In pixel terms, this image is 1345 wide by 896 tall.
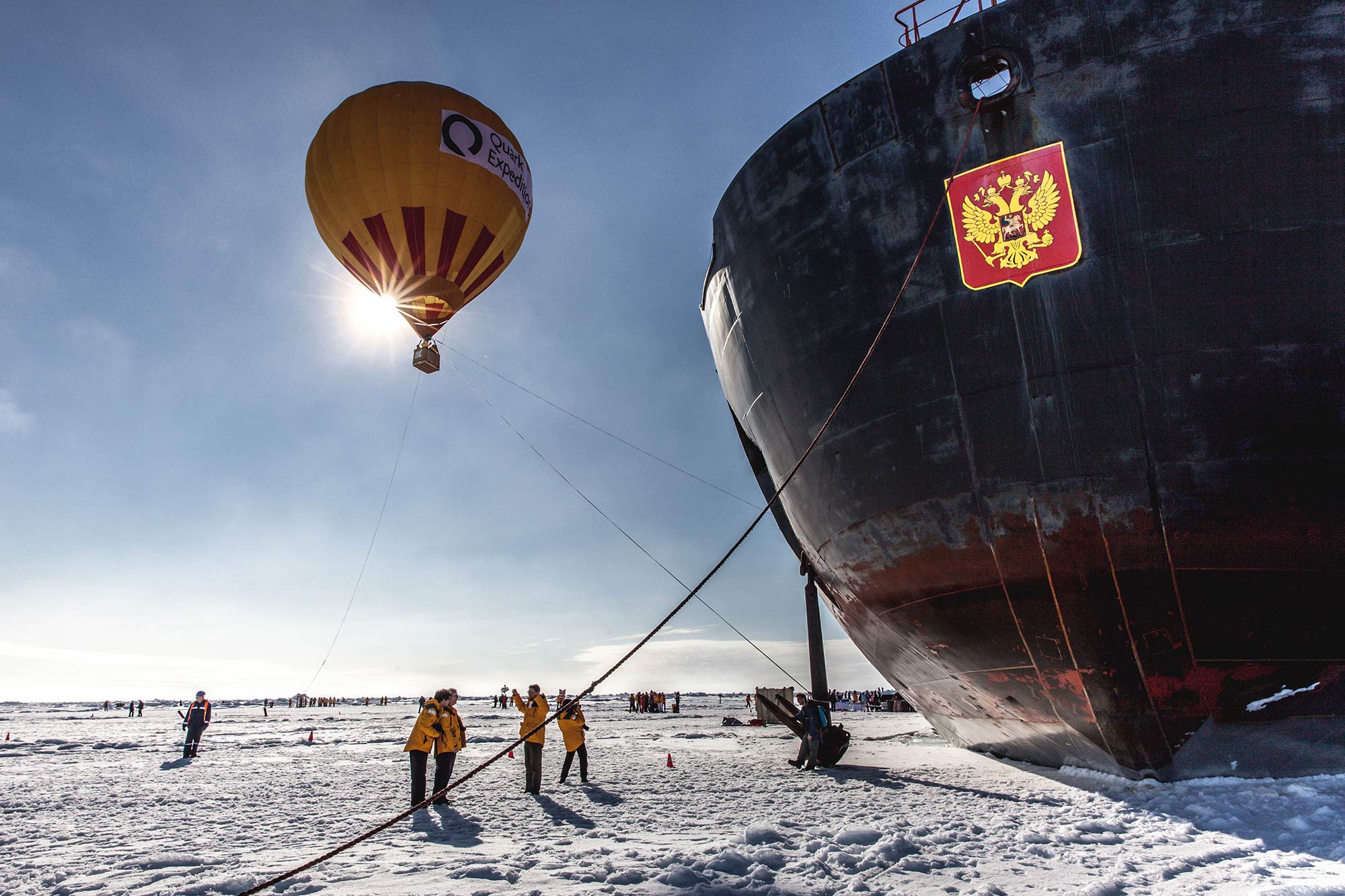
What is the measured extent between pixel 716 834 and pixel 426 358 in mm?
11628

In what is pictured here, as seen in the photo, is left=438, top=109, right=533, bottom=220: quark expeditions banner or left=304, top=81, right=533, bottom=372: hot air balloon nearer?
left=304, top=81, right=533, bottom=372: hot air balloon

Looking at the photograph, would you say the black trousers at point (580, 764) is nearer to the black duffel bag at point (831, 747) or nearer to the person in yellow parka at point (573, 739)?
the person in yellow parka at point (573, 739)

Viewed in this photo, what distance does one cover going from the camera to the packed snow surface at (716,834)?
3.93 m

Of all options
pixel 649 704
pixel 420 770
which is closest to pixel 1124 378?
pixel 420 770

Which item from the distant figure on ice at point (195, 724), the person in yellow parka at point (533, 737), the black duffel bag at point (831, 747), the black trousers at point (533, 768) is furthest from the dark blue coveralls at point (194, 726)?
the black duffel bag at point (831, 747)

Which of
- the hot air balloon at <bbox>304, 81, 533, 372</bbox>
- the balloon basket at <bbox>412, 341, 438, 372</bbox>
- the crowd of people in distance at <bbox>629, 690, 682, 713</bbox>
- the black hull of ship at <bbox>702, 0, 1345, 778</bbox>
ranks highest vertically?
the hot air balloon at <bbox>304, 81, 533, 372</bbox>

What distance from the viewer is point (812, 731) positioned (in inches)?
390

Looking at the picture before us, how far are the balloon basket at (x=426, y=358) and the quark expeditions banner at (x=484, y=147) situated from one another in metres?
3.42

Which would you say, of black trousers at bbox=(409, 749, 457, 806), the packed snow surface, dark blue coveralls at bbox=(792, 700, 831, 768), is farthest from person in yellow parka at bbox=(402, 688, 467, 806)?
dark blue coveralls at bbox=(792, 700, 831, 768)

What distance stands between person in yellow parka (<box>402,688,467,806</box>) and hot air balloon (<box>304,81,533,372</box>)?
8231 mm

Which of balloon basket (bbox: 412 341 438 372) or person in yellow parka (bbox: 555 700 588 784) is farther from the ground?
balloon basket (bbox: 412 341 438 372)

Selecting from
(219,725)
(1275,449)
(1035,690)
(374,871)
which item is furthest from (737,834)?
(219,725)

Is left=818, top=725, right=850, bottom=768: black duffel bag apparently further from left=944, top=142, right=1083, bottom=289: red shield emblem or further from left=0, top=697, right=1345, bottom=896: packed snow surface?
left=944, top=142, right=1083, bottom=289: red shield emblem

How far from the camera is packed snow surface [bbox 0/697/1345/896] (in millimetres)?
3932
